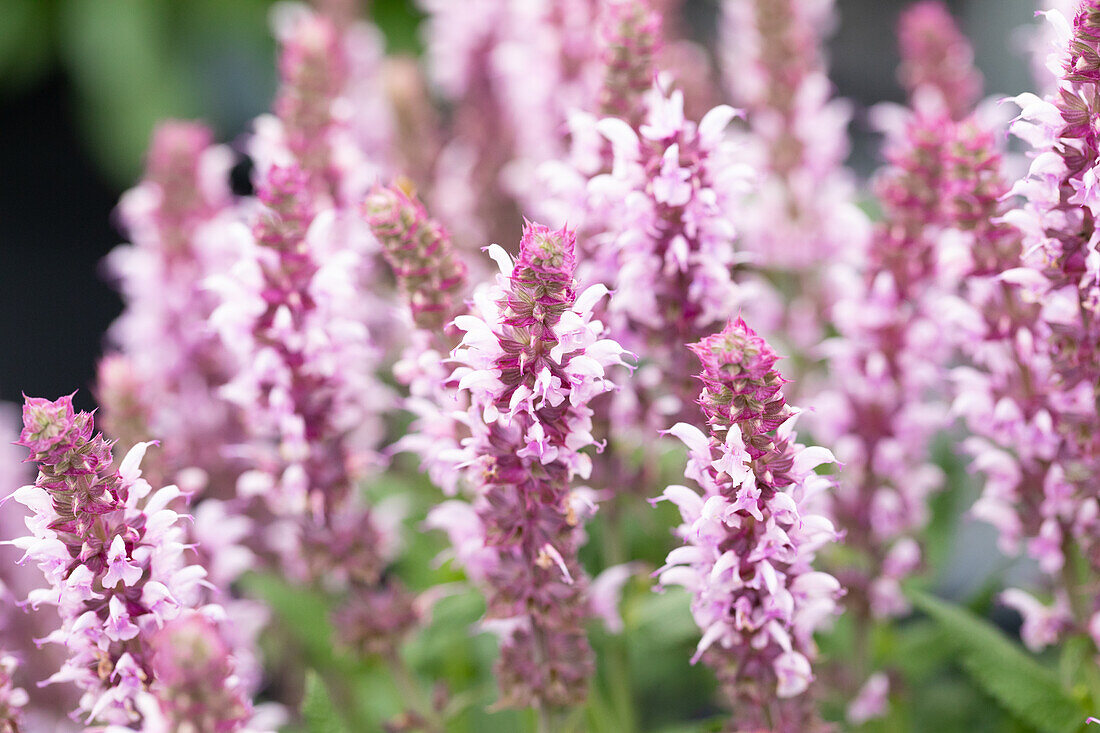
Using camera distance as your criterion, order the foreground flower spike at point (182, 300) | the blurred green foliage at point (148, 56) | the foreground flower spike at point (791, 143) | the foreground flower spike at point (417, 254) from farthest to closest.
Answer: the blurred green foliage at point (148, 56) < the foreground flower spike at point (791, 143) < the foreground flower spike at point (182, 300) < the foreground flower spike at point (417, 254)

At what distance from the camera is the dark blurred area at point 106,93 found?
170 inches

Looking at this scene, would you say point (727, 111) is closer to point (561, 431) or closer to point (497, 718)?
point (561, 431)

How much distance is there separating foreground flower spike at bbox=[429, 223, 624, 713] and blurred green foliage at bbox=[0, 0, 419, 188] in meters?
3.70

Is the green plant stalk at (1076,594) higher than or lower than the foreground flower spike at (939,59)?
lower

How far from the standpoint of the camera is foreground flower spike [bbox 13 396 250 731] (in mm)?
1044

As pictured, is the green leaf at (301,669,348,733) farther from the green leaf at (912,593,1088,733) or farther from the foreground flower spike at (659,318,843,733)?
the green leaf at (912,593,1088,733)

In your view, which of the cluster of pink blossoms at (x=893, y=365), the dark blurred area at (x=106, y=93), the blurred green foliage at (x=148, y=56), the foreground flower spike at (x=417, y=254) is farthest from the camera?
the blurred green foliage at (x=148, y=56)

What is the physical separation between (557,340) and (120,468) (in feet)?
1.53

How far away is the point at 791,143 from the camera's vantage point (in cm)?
212

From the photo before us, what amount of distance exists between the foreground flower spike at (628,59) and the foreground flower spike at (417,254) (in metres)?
0.29

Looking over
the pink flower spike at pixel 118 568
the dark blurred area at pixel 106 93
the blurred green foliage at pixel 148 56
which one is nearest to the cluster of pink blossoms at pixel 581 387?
the pink flower spike at pixel 118 568

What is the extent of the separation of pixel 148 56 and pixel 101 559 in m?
4.03

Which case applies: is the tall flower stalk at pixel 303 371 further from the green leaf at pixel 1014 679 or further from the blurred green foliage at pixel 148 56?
the blurred green foliage at pixel 148 56

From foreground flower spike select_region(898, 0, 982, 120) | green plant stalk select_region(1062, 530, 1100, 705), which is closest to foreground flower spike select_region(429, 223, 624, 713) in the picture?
green plant stalk select_region(1062, 530, 1100, 705)
